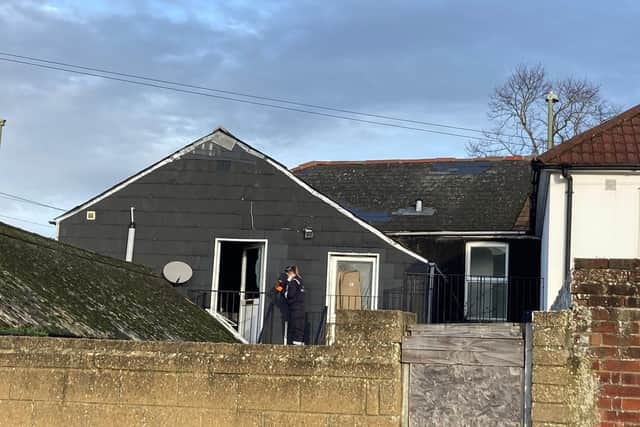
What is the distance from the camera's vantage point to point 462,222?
861 inches

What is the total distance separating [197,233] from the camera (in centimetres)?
1883

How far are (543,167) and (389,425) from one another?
35.3 ft

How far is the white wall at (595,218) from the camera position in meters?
16.4

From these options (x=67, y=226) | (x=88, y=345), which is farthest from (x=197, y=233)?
(x=88, y=345)

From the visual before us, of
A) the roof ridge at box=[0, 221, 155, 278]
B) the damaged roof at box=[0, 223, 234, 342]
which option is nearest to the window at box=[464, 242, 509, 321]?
the damaged roof at box=[0, 223, 234, 342]

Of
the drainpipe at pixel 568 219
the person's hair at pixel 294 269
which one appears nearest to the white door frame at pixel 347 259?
the person's hair at pixel 294 269

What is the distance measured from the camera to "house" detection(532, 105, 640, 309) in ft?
53.8

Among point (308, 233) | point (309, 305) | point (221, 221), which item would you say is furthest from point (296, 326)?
point (221, 221)

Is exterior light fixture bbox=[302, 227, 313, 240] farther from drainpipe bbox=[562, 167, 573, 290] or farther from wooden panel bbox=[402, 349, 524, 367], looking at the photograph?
wooden panel bbox=[402, 349, 524, 367]

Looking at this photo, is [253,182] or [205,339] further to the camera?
[253,182]

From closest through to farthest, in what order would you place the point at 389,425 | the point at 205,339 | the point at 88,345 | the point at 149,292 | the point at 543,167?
the point at 389,425
the point at 88,345
the point at 205,339
the point at 149,292
the point at 543,167

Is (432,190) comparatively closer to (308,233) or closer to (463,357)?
(308,233)

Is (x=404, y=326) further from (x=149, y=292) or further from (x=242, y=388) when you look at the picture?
(x=149, y=292)

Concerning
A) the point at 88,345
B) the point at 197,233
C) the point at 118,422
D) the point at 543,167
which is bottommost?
the point at 118,422
